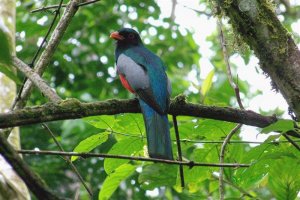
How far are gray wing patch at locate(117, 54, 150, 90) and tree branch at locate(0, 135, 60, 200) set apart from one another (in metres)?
2.73

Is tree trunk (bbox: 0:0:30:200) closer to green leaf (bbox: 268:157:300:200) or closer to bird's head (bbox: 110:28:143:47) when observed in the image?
bird's head (bbox: 110:28:143:47)

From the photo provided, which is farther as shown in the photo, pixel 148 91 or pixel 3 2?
pixel 3 2

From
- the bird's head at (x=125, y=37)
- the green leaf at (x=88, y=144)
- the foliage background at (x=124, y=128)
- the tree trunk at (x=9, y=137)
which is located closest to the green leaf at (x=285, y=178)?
the foliage background at (x=124, y=128)

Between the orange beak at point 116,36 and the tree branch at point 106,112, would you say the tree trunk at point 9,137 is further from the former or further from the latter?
the orange beak at point 116,36

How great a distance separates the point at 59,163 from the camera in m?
7.29

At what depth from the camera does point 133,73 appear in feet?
14.2

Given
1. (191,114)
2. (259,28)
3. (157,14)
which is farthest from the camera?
(157,14)

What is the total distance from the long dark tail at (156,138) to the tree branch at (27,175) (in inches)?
67.1

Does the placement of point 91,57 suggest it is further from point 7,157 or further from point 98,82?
point 7,157

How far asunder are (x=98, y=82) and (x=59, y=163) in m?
1.58

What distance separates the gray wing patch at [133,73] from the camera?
407 centimetres

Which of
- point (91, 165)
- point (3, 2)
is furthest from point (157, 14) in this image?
point (3, 2)

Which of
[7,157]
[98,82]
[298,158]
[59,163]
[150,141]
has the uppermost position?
[7,157]

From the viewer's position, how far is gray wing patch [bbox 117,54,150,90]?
4.07 metres
